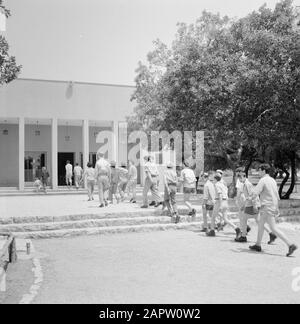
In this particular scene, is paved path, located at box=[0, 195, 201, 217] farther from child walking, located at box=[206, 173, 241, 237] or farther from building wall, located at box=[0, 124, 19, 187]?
building wall, located at box=[0, 124, 19, 187]

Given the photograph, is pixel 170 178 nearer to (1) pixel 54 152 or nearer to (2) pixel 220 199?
(2) pixel 220 199

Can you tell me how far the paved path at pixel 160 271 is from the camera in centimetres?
575

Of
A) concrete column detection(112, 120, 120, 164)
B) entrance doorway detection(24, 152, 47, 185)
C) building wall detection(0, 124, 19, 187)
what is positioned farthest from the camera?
entrance doorway detection(24, 152, 47, 185)

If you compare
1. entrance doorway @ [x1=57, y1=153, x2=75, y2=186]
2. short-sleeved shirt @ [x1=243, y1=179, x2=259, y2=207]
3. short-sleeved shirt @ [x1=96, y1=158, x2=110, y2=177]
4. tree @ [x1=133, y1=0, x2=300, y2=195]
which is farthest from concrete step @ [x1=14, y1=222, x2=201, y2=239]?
entrance doorway @ [x1=57, y1=153, x2=75, y2=186]

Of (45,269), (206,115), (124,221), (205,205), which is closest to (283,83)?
(206,115)

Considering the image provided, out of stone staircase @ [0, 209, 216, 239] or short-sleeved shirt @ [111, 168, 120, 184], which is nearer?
stone staircase @ [0, 209, 216, 239]

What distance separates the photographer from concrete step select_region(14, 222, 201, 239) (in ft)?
35.5

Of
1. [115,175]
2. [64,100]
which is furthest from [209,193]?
[64,100]

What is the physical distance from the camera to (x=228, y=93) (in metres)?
16.2

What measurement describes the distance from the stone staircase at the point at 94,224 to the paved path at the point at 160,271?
0.64 m

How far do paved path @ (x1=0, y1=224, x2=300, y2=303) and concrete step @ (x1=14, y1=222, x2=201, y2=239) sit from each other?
0.50 meters

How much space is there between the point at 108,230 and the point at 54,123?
16435 mm
